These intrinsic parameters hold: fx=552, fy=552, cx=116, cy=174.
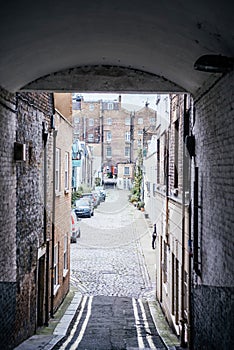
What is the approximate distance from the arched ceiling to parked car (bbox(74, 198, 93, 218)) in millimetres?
26632

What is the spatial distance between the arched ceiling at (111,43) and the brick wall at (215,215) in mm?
585

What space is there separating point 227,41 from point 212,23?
31 centimetres

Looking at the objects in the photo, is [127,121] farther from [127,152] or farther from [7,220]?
[7,220]

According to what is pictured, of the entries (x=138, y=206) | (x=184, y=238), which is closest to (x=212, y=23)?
(x=184, y=238)

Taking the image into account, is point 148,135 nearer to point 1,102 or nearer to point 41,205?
point 41,205

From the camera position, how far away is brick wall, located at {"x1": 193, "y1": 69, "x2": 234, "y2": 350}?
6.25m

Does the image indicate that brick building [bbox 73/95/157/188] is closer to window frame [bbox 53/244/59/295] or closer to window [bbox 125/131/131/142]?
window [bbox 125/131/131/142]

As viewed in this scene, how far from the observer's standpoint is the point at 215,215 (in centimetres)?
727

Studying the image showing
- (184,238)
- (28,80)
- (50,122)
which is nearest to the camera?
(28,80)

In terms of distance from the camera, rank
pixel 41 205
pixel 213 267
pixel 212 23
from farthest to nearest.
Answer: pixel 41 205 < pixel 213 267 < pixel 212 23

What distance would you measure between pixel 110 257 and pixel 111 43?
56.5 ft

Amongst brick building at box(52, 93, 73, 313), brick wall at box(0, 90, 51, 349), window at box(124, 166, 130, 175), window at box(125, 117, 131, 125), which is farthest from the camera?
window at box(125, 117, 131, 125)

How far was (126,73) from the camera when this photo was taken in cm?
942

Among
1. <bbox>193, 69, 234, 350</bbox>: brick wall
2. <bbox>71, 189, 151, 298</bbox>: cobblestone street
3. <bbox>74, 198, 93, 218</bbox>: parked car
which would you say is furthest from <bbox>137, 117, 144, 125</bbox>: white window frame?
<bbox>193, 69, 234, 350</bbox>: brick wall
